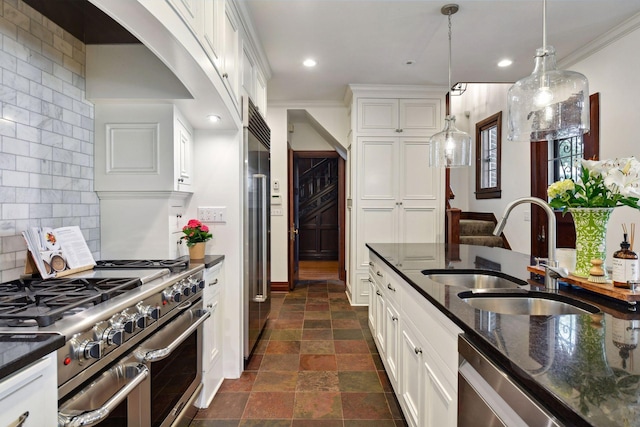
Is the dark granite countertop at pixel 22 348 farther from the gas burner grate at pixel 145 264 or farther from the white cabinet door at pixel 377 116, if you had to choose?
the white cabinet door at pixel 377 116

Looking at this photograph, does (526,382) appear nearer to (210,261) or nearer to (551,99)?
(551,99)

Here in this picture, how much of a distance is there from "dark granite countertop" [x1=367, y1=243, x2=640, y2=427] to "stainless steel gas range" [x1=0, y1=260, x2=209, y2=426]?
3.67 feet

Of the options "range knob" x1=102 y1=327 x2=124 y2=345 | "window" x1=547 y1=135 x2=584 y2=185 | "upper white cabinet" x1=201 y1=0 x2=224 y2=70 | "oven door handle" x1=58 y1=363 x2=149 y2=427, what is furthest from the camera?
"window" x1=547 y1=135 x2=584 y2=185

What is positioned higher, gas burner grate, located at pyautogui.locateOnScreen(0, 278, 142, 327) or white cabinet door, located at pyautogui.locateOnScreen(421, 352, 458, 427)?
gas burner grate, located at pyautogui.locateOnScreen(0, 278, 142, 327)

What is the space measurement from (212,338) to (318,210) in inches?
219

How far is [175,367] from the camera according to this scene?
1.55 meters

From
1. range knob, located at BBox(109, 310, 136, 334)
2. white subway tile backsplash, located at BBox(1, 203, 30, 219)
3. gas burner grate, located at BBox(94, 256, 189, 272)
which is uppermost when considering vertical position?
white subway tile backsplash, located at BBox(1, 203, 30, 219)

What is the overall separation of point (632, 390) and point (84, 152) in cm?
241

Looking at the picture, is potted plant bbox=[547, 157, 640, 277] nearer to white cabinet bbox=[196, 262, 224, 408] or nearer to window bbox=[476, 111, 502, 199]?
white cabinet bbox=[196, 262, 224, 408]

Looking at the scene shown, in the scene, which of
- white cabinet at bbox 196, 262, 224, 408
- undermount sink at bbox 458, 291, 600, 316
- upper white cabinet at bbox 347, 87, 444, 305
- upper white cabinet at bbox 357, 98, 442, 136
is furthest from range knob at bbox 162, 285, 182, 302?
upper white cabinet at bbox 357, 98, 442, 136

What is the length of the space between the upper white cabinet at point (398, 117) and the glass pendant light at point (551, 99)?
7.61ft

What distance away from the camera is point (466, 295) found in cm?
131

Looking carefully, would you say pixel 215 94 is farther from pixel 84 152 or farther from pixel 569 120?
pixel 569 120

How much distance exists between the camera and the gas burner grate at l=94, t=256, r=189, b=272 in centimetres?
176
